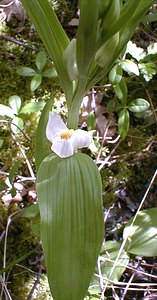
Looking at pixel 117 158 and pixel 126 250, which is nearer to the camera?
pixel 126 250

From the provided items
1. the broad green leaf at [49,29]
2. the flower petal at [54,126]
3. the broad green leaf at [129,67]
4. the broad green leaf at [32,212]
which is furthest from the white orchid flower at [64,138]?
the broad green leaf at [129,67]

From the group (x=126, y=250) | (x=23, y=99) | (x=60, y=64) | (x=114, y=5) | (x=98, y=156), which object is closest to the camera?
(x=114, y=5)

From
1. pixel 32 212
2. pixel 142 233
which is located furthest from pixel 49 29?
pixel 142 233

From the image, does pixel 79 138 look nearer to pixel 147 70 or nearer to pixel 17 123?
pixel 17 123

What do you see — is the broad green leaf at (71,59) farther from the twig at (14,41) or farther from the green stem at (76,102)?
the twig at (14,41)

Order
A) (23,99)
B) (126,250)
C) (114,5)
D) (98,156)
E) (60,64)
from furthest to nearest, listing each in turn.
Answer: (23,99)
(98,156)
(126,250)
(60,64)
(114,5)

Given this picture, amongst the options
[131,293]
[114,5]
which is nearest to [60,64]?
[114,5]

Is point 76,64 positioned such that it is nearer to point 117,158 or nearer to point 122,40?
point 122,40

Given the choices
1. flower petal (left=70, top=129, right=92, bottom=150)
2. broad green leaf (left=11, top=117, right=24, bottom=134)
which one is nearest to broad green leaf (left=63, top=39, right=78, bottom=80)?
flower petal (left=70, top=129, right=92, bottom=150)
